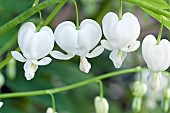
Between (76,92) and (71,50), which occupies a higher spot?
(71,50)

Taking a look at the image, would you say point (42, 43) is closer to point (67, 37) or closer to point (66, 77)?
point (67, 37)

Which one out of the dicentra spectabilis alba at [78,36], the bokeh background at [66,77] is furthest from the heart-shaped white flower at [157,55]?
the bokeh background at [66,77]

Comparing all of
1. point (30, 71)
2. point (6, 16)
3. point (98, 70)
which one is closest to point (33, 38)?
point (30, 71)

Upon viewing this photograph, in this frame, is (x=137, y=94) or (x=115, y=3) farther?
(x=115, y=3)

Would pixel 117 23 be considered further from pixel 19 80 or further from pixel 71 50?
pixel 19 80

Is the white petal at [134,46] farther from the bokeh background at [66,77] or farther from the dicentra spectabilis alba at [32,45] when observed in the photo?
the bokeh background at [66,77]

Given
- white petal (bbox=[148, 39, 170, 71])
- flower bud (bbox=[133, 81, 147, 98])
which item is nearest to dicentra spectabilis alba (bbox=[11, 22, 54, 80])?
white petal (bbox=[148, 39, 170, 71])
